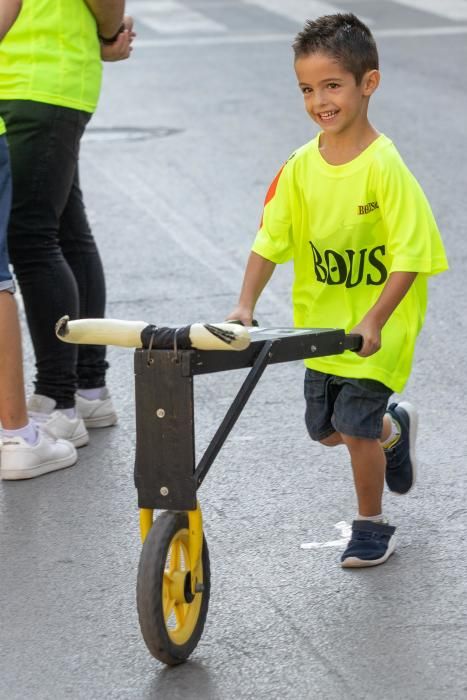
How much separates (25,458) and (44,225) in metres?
0.77

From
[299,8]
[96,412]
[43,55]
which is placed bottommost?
[299,8]

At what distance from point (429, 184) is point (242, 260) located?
1.86 m

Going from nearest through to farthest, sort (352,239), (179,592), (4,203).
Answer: (179,592), (352,239), (4,203)

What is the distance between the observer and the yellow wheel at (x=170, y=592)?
3.44 meters

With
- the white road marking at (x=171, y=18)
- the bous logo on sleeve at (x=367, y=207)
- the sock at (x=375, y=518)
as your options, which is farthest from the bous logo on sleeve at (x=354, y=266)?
the white road marking at (x=171, y=18)

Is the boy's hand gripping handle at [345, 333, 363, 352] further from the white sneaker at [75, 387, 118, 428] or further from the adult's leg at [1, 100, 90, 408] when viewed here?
the white sneaker at [75, 387, 118, 428]

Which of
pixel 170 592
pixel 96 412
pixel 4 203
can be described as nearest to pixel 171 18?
pixel 96 412

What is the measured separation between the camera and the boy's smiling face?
12.7 ft

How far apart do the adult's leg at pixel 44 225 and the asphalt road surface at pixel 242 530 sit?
330 millimetres

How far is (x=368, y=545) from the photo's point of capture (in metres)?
4.12

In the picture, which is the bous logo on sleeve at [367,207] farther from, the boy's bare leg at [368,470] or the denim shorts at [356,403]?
the boy's bare leg at [368,470]

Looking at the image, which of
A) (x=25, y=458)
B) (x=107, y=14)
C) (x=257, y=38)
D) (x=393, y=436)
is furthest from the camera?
(x=257, y=38)

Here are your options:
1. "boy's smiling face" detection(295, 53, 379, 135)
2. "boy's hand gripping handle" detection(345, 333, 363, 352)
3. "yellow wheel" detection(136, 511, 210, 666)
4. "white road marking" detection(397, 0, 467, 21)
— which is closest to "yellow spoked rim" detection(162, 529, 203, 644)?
"yellow wheel" detection(136, 511, 210, 666)

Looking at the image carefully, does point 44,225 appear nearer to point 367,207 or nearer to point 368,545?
point 367,207
